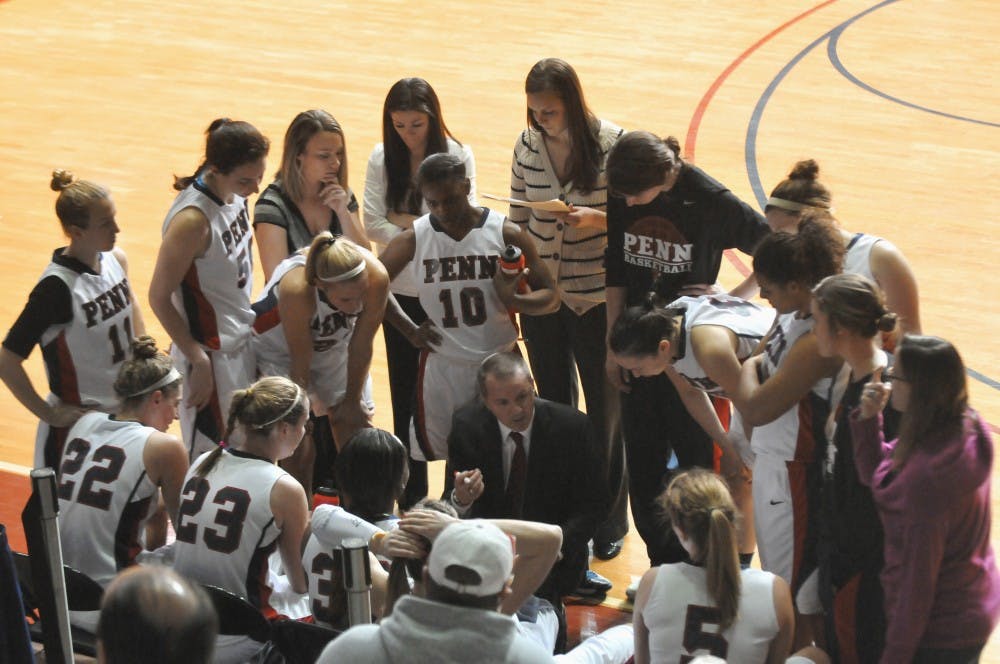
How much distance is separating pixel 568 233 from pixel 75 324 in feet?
5.94

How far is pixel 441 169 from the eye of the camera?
13.9 ft

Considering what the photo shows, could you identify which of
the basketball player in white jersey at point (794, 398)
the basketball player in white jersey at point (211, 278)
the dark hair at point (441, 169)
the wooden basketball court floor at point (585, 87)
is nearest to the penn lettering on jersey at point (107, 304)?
the basketball player in white jersey at point (211, 278)

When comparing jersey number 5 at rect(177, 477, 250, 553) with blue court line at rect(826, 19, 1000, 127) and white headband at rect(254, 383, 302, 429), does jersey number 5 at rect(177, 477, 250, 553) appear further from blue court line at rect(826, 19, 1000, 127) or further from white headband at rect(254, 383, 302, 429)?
blue court line at rect(826, 19, 1000, 127)

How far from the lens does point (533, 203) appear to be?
4707mm

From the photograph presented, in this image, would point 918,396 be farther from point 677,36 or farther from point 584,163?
point 677,36

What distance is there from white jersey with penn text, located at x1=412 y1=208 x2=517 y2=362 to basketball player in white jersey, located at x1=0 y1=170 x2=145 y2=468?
1.04 m

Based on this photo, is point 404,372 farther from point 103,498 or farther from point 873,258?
point 873,258

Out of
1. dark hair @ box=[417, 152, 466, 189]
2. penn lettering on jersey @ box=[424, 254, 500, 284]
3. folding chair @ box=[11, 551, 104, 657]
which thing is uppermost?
dark hair @ box=[417, 152, 466, 189]

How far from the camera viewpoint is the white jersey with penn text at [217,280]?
444 cm

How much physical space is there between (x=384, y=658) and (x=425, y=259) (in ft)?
7.61

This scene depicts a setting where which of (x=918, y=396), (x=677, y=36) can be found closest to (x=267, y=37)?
(x=677, y=36)

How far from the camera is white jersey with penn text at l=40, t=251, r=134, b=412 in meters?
4.28

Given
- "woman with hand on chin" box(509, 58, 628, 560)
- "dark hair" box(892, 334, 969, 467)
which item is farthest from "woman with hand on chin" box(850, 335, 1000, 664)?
"woman with hand on chin" box(509, 58, 628, 560)

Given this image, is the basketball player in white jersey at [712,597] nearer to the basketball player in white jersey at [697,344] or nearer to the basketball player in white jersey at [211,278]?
the basketball player in white jersey at [697,344]
